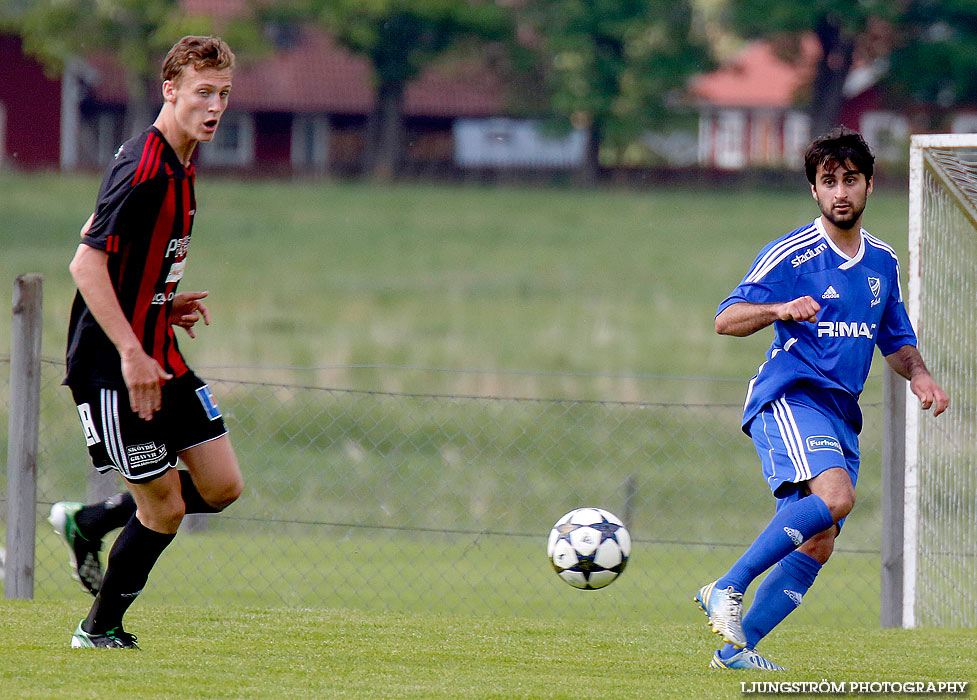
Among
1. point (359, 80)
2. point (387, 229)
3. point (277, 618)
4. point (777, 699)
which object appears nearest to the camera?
point (777, 699)

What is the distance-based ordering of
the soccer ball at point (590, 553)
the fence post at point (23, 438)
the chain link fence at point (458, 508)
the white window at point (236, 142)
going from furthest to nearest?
1. the white window at point (236, 142)
2. the chain link fence at point (458, 508)
3. the fence post at point (23, 438)
4. the soccer ball at point (590, 553)

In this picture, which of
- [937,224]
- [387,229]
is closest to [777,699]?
[937,224]

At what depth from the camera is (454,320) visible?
78.7 feet

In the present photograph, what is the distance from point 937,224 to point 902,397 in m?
0.92

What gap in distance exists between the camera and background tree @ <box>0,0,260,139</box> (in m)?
41.7

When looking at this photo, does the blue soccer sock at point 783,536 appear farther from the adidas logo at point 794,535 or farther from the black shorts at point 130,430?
the black shorts at point 130,430

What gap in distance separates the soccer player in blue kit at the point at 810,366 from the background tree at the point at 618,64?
40.1 meters

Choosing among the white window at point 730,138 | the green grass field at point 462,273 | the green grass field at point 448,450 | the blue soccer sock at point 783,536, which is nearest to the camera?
the blue soccer sock at point 783,536

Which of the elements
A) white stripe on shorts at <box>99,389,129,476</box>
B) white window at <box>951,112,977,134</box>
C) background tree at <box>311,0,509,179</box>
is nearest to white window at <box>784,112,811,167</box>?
white window at <box>951,112,977,134</box>

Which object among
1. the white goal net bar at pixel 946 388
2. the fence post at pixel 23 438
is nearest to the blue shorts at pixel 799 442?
the white goal net bar at pixel 946 388

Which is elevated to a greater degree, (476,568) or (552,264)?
(552,264)

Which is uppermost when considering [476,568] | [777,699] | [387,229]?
[387,229]

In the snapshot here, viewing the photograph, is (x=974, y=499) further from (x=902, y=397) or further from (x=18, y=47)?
(x=18, y=47)

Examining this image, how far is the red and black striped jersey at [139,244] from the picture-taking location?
173 inches
